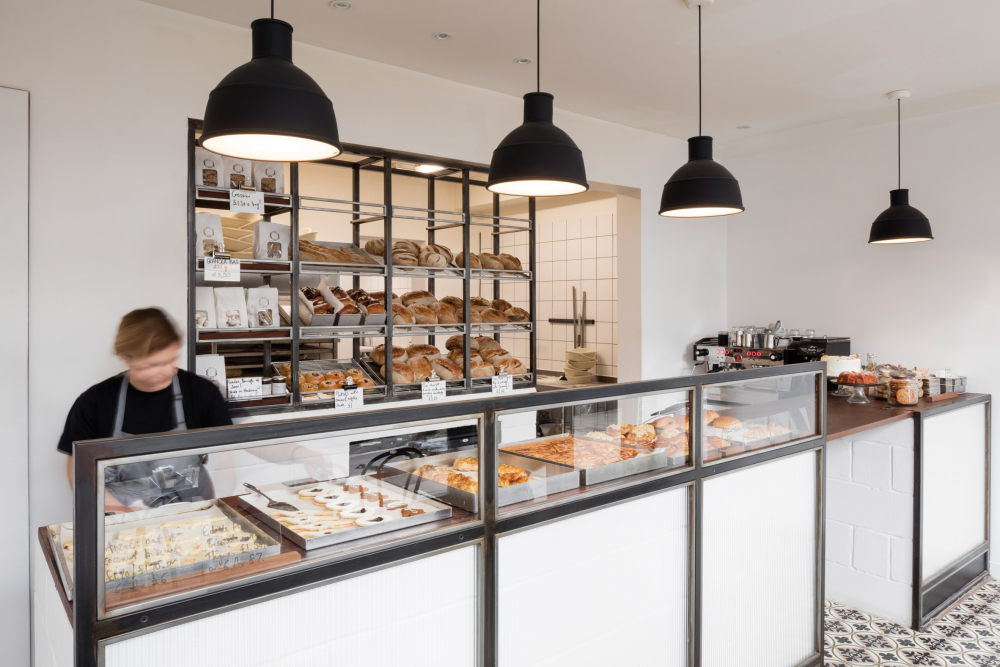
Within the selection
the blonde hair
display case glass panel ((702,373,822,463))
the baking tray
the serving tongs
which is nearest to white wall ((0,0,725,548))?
the blonde hair

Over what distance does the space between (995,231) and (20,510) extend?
206 inches

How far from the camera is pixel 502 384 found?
12.4 ft

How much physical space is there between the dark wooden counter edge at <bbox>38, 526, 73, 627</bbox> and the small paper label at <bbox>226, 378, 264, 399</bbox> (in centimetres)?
133

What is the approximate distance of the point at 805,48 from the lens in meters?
3.21

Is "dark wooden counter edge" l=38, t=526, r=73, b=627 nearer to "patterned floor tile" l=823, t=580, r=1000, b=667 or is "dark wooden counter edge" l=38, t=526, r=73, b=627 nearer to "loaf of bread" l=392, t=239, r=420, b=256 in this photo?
"loaf of bread" l=392, t=239, r=420, b=256

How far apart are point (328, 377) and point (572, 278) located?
3.60 metres

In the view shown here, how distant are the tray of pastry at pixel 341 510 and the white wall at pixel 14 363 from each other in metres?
1.69

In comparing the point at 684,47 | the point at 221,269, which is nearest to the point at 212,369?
the point at 221,269

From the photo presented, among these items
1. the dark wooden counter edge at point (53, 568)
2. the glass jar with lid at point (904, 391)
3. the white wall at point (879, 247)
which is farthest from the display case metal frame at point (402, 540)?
the white wall at point (879, 247)

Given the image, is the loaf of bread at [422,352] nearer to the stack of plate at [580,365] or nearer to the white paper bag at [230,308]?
the white paper bag at [230,308]

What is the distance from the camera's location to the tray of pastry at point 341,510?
1408mm

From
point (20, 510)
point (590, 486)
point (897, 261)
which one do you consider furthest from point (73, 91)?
point (897, 261)

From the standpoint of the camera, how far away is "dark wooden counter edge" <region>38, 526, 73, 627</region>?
120cm

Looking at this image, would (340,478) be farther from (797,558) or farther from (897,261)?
(897,261)
